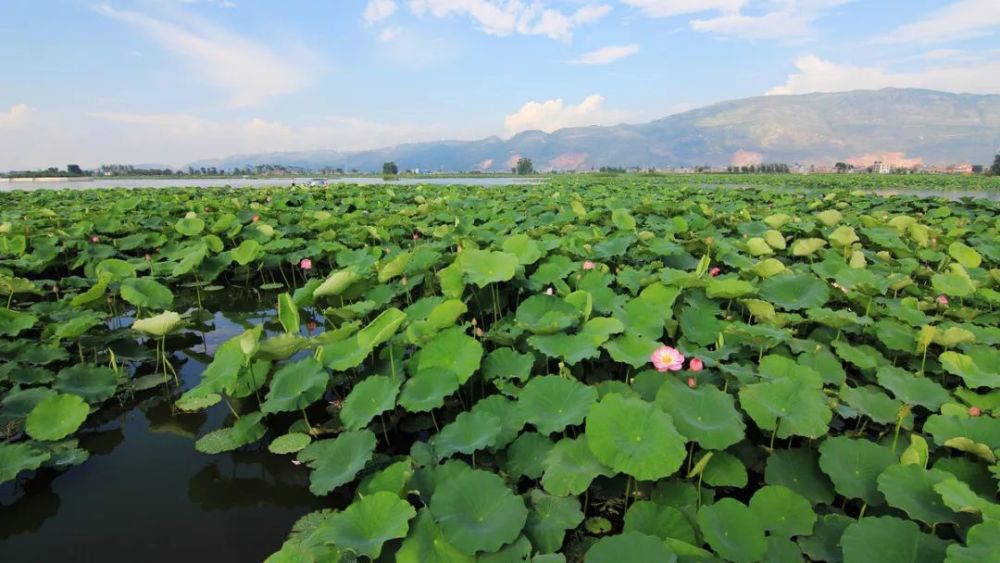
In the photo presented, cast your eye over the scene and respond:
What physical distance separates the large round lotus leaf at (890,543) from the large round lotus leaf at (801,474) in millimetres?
374

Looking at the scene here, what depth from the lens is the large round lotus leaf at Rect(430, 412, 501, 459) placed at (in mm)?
1851

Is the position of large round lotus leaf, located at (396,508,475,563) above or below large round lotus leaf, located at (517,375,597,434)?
below

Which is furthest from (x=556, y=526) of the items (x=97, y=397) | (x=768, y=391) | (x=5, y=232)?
(x=5, y=232)

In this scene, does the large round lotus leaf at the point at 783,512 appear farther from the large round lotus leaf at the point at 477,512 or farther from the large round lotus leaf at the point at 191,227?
the large round lotus leaf at the point at 191,227

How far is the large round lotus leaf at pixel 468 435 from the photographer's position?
6.07 feet

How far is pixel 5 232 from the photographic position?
5.63 meters

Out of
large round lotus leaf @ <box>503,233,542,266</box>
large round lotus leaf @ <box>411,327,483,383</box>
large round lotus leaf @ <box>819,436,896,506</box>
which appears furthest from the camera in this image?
large round lotus leaf @ <box>503,233,542,266</box>

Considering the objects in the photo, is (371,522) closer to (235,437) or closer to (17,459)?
(235,437)

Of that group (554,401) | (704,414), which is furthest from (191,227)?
(704,414)

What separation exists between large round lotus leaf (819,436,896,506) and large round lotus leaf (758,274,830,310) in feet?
4.53

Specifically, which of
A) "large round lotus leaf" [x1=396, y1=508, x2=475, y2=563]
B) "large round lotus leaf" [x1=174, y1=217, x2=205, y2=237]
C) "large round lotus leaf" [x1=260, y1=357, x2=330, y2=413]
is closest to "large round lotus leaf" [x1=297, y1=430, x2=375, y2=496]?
"large round lotus leaf" [x1=260, y1=357, x2=330, y2=413]

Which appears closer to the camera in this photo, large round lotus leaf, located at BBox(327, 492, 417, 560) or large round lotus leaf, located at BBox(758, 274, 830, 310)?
large round lotus leaf, located at BBox(327, 492, 417, 560)

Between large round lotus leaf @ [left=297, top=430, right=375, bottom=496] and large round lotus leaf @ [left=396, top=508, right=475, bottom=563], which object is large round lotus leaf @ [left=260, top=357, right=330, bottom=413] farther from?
large round lotus leaf @ [left=396, top=508, right=475, bottom=563]

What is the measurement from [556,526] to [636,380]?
0.79 m
